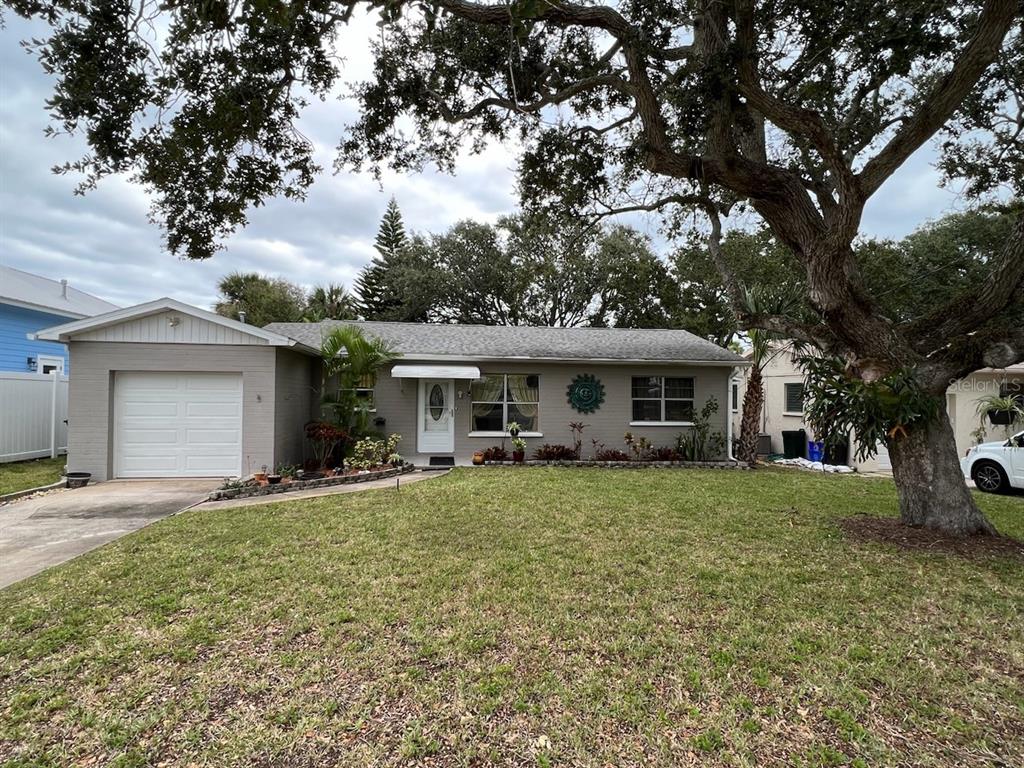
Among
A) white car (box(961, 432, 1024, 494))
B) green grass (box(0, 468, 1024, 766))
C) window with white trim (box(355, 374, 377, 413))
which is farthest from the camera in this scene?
window with white trim (box(355, 374, 377, 413))

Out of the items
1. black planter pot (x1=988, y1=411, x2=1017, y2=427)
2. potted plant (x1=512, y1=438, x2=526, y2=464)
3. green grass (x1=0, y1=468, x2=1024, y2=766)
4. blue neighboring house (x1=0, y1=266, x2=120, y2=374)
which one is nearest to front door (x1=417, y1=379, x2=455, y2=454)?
potted plant (x1=512, y1=438, x2=526, y2=464)

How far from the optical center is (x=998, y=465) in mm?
10844

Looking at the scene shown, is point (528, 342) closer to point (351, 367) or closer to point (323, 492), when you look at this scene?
point (351, 367)

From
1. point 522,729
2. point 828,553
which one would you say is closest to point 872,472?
point 828,553

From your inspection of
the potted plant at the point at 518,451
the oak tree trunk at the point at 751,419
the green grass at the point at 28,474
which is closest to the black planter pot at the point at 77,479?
the green grass at the point at 28,474

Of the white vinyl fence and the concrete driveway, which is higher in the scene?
the white vinyl fence

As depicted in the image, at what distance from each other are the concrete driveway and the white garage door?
1.36 ft

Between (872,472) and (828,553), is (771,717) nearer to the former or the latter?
(828,553)

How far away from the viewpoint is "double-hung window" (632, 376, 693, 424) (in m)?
14.0

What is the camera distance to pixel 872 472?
44.6 feet

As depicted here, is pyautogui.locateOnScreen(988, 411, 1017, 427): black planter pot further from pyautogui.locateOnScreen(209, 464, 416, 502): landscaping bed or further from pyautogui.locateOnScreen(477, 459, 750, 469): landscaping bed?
pyautogui.locateOnScreen(209, 464, 416, 502): landscaping bed

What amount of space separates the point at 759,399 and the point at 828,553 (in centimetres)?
859

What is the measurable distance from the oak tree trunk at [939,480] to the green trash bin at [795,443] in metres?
9.99

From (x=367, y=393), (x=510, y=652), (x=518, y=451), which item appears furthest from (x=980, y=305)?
(x=367, y=393)
